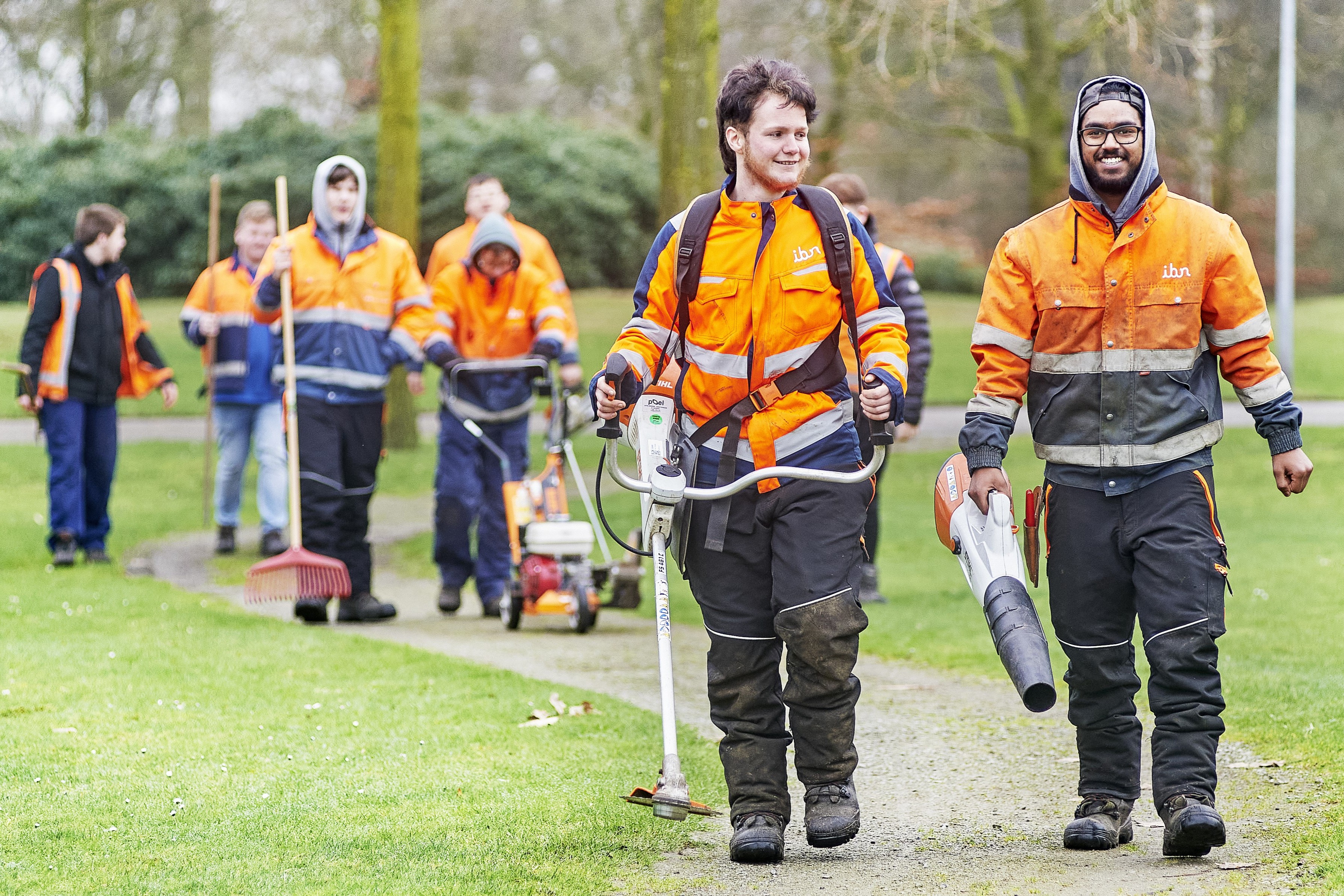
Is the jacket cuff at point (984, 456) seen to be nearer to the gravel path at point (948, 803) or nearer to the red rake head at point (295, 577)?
the gravel path at point (948, 803)

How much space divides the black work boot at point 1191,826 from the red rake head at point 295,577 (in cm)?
499

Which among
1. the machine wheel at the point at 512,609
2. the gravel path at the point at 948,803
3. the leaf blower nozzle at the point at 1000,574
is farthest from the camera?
the machine wheel at the point at 512,609

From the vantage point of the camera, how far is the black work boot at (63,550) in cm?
1069

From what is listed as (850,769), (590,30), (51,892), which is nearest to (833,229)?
(850,769)

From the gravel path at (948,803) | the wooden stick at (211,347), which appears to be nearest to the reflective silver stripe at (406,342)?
the gravel path at (948,803)

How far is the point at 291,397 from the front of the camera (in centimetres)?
866

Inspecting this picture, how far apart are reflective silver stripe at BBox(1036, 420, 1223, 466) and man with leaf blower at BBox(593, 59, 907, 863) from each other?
53 centimetres

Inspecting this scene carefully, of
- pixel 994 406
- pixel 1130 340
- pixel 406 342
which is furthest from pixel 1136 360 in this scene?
pixel 406 342

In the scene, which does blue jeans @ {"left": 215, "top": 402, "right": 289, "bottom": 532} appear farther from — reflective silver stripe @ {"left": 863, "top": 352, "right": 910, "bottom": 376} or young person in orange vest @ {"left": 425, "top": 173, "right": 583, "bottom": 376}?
reflective silver stripe @ {"left": 863, "top": 352, "right": 910, "bottom": 376}

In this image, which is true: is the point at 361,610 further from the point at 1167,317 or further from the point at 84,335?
the point at 1167,317

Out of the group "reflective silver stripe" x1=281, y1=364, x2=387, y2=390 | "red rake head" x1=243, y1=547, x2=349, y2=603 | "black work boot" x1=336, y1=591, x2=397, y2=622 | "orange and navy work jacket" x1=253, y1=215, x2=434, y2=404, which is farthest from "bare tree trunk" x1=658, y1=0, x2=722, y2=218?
"red rake head" x1=243, y1=547, x2=349, y2=603

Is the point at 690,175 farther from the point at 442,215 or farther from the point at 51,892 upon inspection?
the point at 442,215

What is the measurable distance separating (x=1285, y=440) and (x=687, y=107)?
30.1 feet

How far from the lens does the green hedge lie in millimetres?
28609
